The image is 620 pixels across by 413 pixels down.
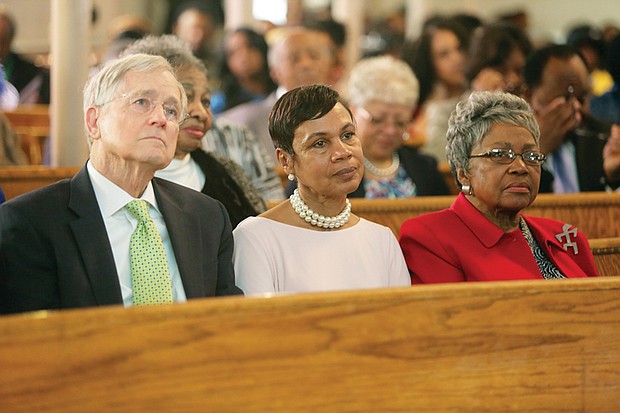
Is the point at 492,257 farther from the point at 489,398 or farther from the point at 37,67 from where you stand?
the point at 37,67

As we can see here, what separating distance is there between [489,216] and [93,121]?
1257 mm

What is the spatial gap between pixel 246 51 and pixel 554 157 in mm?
2972

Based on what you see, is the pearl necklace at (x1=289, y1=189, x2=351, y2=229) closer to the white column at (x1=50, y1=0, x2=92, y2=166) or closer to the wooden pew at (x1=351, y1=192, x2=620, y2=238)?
the wooden pew at (x1=351, y1=192, x2=620, y2=238)

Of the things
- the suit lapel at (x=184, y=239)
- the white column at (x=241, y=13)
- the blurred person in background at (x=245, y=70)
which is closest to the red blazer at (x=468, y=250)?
the suit lapel at (x=184, y=239)

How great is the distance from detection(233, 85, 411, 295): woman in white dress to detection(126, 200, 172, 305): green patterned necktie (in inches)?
12.5

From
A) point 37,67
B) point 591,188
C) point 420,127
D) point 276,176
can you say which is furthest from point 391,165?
point 37,67

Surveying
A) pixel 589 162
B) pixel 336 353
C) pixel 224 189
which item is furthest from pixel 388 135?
pixel 336 353

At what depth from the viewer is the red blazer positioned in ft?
9.42

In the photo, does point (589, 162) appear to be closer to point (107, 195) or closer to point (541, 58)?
point (541, 58)

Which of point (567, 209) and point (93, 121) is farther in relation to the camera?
point (567, 209)

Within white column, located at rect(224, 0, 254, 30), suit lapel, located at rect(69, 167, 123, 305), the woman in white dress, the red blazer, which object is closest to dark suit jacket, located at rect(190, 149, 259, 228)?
the woman in white dress

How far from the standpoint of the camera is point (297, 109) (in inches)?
109

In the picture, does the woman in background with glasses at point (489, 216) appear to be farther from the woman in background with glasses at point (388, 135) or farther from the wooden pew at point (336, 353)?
the woman in background with glasses at point (388, 135)

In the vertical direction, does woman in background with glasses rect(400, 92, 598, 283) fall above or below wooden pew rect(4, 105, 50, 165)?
above
